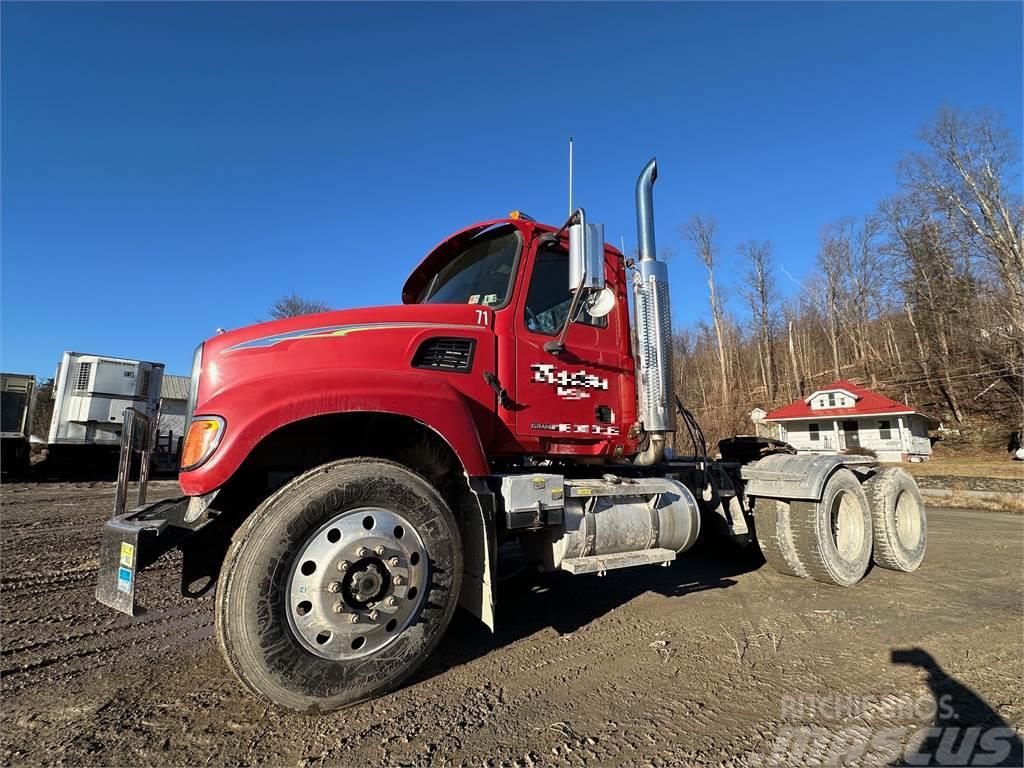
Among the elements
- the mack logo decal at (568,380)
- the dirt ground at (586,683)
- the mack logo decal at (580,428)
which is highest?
the mack logo decal at (568,380)

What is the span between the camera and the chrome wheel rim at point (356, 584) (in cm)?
252

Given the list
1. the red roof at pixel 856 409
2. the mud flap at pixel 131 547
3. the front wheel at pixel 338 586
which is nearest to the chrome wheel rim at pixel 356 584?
the front wheel at pixel 338 586

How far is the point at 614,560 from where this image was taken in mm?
3555

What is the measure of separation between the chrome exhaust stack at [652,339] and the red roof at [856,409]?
105 feet

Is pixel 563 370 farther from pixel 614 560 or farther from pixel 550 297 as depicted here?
pixel 614 560

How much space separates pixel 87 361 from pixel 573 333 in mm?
17204

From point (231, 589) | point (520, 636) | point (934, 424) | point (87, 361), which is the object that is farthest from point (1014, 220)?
point (87, 361)

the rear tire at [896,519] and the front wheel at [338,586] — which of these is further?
the rear tire at [896,519]

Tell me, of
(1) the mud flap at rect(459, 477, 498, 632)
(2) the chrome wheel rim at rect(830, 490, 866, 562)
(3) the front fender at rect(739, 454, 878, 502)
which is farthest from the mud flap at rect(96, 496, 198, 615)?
(2) the chrome wheel rim at rect(830, 490, 866, 562)

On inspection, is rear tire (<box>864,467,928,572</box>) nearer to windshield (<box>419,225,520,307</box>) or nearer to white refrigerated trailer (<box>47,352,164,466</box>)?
windshield (<box>419,225,520,307</box>)

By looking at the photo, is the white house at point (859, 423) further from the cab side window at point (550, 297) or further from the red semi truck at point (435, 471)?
the cab side window at point (550, 297)

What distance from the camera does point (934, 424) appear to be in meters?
31.9

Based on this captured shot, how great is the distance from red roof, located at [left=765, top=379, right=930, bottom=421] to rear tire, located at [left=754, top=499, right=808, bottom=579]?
3029cm

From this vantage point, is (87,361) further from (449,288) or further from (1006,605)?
(1006,605)
